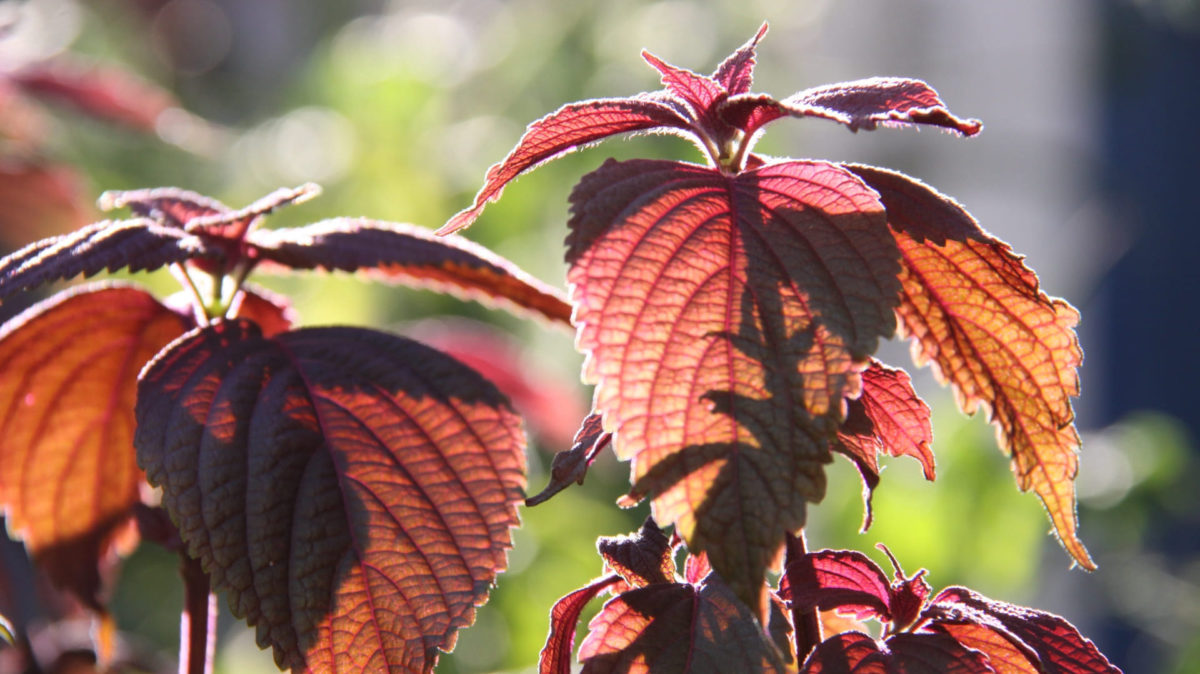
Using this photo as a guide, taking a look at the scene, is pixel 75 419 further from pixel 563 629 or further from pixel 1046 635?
pixel 1046 635

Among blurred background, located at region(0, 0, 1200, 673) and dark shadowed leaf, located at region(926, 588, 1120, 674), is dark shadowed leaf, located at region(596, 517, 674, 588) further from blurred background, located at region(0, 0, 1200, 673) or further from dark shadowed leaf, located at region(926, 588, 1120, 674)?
blurred background, located at region(0, 0, 1200, 673)

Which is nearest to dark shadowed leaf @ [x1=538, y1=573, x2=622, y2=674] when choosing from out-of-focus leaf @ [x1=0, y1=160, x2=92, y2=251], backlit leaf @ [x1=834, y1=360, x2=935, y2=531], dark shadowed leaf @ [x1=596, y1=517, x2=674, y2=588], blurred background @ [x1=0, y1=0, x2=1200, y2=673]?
dark shadowed leaf @ [x1=596, y1=517, x2=674, y2=588]

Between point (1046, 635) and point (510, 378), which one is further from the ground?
point (510, 378)

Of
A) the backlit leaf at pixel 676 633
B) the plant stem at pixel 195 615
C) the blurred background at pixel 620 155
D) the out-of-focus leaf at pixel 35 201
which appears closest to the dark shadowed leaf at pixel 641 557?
the backlit leaf at pixel 676 633

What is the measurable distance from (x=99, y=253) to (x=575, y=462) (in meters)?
0.26

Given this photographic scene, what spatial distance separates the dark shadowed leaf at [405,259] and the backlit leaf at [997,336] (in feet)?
0.75

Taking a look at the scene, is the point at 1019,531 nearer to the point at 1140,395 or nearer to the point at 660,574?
the point at 660,574

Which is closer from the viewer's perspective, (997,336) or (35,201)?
(997,336)

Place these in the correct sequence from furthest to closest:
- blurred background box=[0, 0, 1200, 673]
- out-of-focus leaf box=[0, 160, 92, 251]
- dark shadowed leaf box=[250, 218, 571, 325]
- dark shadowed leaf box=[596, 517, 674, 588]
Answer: blurred background box=[0, 0, 1200, 673] → out-of-focus leaf box=[0, 160, 92, 251] → dark shadowed leaf box=[250, 218, 571, 325] → dark shadowed leaf box=[596, 517, 674, 588]

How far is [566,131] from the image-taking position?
18.8 inches

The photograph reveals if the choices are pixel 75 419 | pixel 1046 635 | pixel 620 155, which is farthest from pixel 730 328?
pixel 620 155

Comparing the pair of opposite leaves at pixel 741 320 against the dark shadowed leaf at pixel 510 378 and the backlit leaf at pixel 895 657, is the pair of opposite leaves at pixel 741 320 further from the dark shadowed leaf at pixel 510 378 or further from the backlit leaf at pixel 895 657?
the dark shadowed leaf at pixel 510 378

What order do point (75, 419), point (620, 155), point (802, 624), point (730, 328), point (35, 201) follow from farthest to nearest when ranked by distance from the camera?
point (620, 155) < point (35, 201) < point (75, 419) < point (802, 624) < point (730, 328)

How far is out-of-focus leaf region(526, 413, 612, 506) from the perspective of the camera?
1.56 feet
